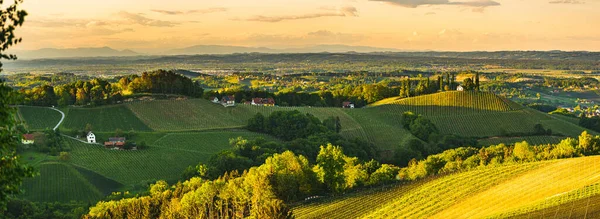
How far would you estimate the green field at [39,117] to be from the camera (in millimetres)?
89738

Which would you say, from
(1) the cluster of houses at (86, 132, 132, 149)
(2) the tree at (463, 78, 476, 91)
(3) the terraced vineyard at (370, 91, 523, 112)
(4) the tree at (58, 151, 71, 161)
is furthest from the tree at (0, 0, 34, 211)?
(2) the tree at (463, 78, 476, 91)

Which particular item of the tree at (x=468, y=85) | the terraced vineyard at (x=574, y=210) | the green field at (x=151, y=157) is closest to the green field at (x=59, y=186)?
the green field at (x=151, y=157)

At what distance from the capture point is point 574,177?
1459 inches

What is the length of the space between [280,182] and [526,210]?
30.0m

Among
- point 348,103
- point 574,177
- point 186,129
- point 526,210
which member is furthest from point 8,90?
point 348,103

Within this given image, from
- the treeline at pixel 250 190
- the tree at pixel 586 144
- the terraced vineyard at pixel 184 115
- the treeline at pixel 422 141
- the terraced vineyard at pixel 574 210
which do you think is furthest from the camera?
the terraced vineyard at pixel 184 115

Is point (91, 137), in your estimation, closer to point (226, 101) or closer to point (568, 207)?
point (226, 101)

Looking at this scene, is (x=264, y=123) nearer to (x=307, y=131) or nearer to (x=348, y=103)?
(x=307, y=131)

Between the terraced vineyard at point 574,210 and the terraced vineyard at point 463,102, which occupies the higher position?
the terraced vineyard at point 574,210

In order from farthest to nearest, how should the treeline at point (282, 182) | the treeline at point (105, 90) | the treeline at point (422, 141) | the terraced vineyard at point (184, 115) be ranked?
the treeline at point (105, 90) → the terraced vineyard at point (184, 115) → the treeline at point (422, 141) → the treeline at point (282, 182)

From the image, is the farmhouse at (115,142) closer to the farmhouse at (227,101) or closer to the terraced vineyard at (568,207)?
the farmhouse at (227,101)

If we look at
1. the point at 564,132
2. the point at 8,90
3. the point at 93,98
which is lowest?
the point at 564,132

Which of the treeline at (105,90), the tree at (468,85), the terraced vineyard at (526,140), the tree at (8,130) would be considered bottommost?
the terraced vineyard at (526,140)

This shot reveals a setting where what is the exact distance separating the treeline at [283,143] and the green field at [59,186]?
489 inches
